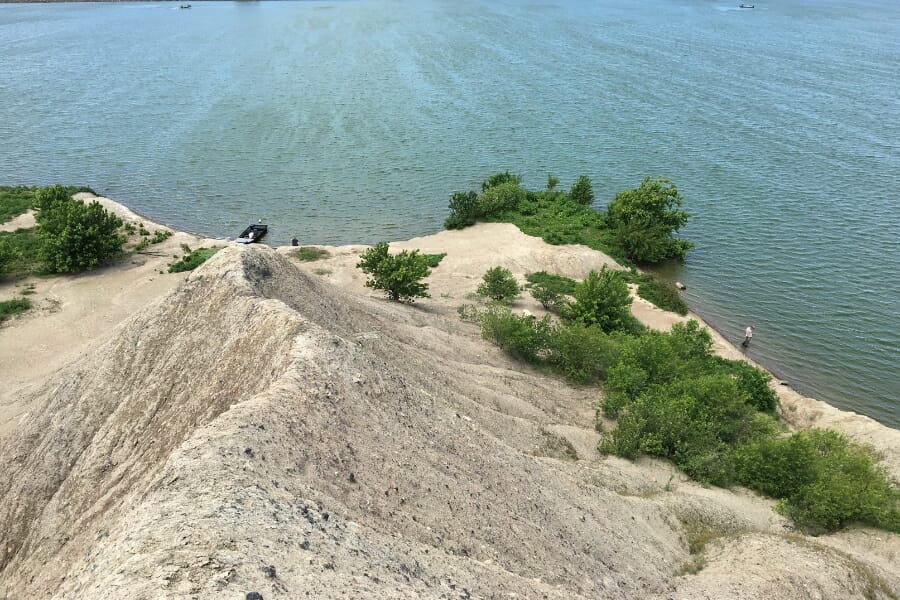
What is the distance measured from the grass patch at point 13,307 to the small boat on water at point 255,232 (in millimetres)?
14371

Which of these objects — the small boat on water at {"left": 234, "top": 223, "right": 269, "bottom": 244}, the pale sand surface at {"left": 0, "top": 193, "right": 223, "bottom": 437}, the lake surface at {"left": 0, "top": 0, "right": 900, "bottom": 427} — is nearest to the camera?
the pale sand surface at {"left": 0, "top": 193, "right": 223, "bottom": 437}

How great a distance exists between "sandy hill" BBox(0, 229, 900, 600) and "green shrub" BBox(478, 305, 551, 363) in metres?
3.87

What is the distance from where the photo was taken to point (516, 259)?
41.4 metres

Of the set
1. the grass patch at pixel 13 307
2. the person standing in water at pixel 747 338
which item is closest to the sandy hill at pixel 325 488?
the grass patch at pixel 13 307

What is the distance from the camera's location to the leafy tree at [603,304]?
31.3m

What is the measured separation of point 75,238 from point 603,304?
3163 cm

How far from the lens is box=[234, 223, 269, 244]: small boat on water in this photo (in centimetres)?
4533

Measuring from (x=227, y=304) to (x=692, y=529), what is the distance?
16.6 metres

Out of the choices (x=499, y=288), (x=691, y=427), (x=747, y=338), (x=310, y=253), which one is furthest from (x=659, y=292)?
(x=310, y=253)

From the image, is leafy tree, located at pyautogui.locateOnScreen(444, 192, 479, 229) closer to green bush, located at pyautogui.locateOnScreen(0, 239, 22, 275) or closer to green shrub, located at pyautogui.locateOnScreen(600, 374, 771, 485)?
green shrub, located at pyautogui.locateOnScreen(600, 374, 771, 485)

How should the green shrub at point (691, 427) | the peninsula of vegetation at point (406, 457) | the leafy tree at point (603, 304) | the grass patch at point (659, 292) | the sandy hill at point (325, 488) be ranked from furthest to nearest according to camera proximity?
the grass patch at point (659, 292), the leafy tree at point (603, 304), the green shrub at point (691, 427), the peninsula of vegetation at point (406, 457), the sandy hill at point (325, 488)

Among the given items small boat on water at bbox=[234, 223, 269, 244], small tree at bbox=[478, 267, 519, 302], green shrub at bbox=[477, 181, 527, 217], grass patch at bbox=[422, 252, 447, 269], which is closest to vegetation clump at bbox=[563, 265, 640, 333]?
small tree at bbox=[478, 267, 519, 302]

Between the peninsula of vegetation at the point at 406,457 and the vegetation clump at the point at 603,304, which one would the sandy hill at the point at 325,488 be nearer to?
the peninsula of vegetation at the point at 406,457

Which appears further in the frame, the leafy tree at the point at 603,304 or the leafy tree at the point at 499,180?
the leafy tree at the point at 499,180
